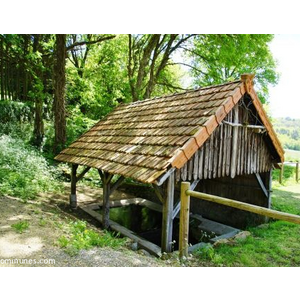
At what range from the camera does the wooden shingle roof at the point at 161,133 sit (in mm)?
4848

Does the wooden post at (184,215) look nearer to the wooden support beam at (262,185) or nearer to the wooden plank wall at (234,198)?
the wooden support beam at (262,185)

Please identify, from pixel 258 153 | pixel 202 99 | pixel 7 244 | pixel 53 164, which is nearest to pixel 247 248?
pixel 258 153

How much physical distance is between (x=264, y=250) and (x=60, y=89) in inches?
411

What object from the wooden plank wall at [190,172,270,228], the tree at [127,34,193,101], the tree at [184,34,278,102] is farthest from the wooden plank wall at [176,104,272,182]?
the tree at [127,34,193,101]

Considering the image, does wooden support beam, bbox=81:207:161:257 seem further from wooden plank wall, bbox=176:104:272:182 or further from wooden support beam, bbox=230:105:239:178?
wooden support beam, bbox=230:105:239:178

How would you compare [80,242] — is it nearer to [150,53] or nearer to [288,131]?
[150,53]

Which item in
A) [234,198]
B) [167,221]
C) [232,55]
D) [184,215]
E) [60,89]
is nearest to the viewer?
[184,215]

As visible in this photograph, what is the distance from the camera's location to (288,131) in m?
28.4

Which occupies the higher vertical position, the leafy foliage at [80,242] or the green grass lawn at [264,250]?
the leafy foliage at [80,242]

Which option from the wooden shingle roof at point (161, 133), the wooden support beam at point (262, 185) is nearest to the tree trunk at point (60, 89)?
the wooden shingle roof at point (161, 133)

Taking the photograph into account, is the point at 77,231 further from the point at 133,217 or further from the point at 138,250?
the point at 133,217

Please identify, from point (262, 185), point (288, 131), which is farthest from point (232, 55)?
point (288, 131)

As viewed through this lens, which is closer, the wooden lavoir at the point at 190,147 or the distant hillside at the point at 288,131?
the wooden lavoir at the point at 190,147

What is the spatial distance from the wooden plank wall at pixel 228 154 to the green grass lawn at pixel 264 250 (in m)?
1.47
